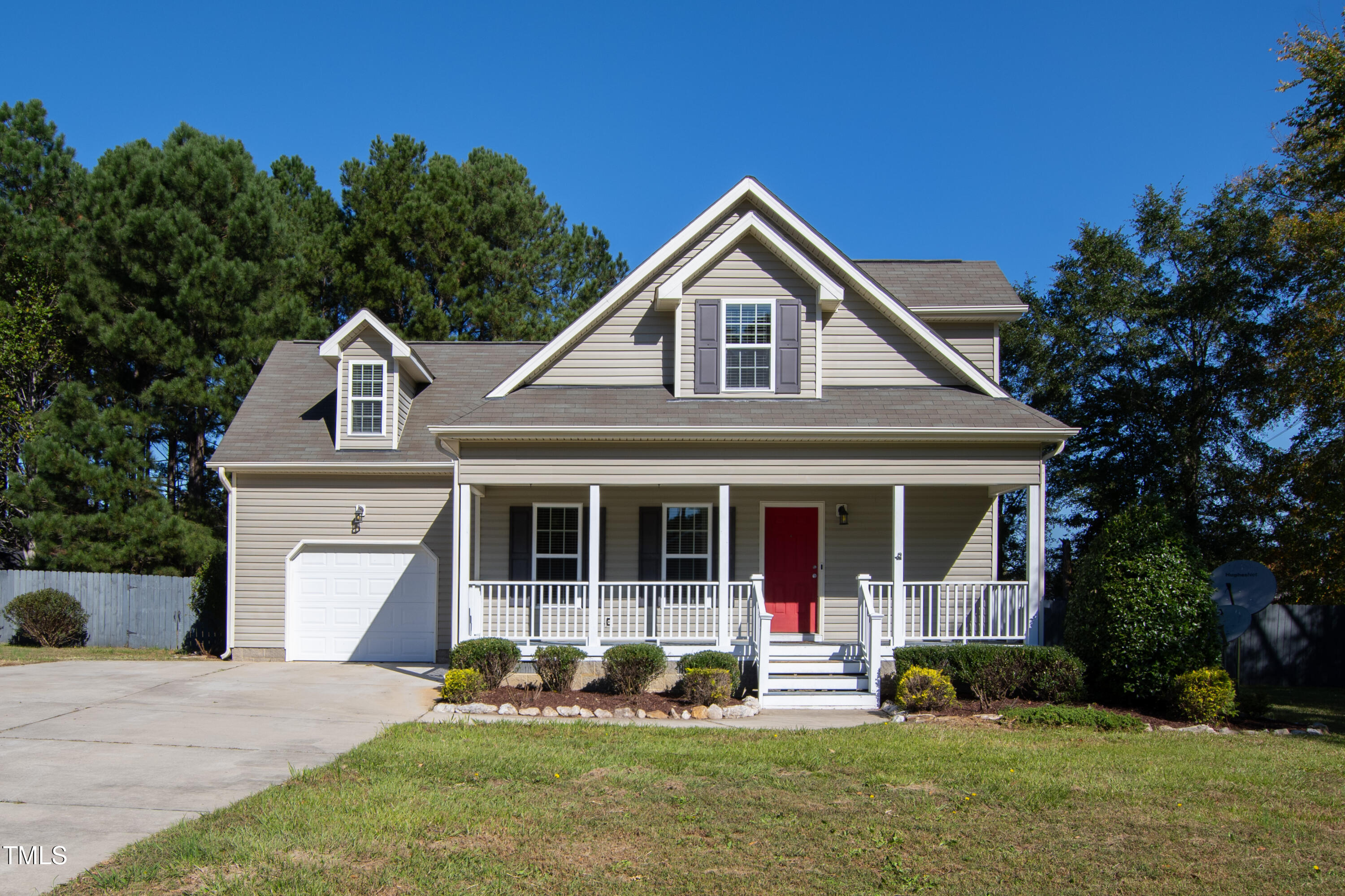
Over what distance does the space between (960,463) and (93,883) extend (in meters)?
11.2

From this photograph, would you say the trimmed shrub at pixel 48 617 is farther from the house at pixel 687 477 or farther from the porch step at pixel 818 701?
the porch step at pixel 818 701

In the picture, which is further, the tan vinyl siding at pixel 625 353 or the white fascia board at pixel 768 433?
the tan vinyl siding at pixel 625 353

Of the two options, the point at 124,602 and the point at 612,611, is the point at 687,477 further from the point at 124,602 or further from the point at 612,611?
the point at 124,602

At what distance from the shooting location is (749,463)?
44.3 ft

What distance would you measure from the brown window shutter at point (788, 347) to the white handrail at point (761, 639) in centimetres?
313

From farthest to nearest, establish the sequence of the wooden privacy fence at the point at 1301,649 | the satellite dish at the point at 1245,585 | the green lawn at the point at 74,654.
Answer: the wooden privacy fence at the point at 1301,649 < the green lawn at the point at 74,654 < the satellite dish at the point at 1245,585

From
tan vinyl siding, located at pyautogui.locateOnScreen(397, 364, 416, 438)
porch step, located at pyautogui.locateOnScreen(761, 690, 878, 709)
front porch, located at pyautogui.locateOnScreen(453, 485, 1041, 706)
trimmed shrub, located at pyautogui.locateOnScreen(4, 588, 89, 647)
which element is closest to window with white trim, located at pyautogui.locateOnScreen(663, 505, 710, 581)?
front porch, located at pyautogui.locateOnScreen(453, 485, 1041, 706)

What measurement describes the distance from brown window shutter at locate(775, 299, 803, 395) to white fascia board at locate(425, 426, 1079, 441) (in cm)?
140

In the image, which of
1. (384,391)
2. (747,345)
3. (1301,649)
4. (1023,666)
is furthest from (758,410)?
(1301,649)

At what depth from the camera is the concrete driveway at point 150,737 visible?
662 centimetres

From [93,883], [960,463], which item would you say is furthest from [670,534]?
[93,883]

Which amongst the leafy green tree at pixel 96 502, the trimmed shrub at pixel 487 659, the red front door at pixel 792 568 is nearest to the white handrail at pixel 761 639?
the red front door at pixel 792 568

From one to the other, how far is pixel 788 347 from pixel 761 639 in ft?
15.1

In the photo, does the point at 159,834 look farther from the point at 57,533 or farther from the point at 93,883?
the point at 57,533
